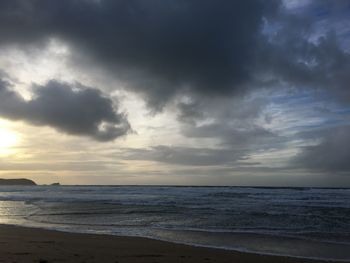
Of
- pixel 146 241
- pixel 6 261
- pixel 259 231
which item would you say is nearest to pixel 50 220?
pixel 146 241

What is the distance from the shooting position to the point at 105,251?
37.4 feet

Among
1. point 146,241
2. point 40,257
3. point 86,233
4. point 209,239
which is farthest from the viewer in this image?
point 86,233

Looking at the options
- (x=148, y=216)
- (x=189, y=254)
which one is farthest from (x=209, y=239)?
(x=148, y=216)

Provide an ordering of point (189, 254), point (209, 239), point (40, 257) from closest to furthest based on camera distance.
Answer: point (40, 257), point (189, 254), point (209, 239)

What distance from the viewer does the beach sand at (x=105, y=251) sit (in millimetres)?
10084

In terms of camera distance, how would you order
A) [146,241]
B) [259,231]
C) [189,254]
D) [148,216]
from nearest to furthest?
[189,254]
[146,241]
[259,231]
[148,216]

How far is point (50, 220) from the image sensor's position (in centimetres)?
2145

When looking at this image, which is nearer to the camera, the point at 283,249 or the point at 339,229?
the point at 283,249

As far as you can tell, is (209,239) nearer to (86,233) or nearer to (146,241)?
(146,241)

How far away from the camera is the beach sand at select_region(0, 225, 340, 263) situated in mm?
10084

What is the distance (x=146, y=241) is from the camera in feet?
45.3

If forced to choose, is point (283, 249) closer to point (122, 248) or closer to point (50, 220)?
point (122, 248)

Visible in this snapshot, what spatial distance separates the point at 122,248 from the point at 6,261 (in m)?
3.79

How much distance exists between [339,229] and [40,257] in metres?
13.4
